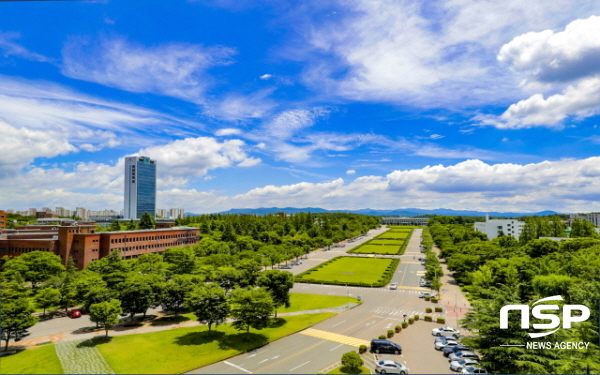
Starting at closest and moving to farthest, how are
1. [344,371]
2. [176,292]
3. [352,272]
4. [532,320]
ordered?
[532,320]
[344,371]
[176,292]
[352,272]

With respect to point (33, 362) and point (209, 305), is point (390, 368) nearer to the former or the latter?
point (209, 305)

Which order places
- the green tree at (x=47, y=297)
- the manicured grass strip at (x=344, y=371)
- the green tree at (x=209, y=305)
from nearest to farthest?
the manicured grass strip at (x=344, y=371)
the green tree at (x=209, y=305)
the green tree at (x=47, y=297)

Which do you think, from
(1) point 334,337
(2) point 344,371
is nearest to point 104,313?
(1) point 334,337

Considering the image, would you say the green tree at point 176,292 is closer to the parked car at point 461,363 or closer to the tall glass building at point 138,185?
the parked car at point 461,363

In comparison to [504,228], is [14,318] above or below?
below

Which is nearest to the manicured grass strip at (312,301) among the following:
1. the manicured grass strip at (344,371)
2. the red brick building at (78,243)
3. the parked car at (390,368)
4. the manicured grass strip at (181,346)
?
the manicured grass strip at (181,346)

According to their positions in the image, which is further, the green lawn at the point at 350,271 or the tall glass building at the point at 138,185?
the tall glass building at the point at 138,185
